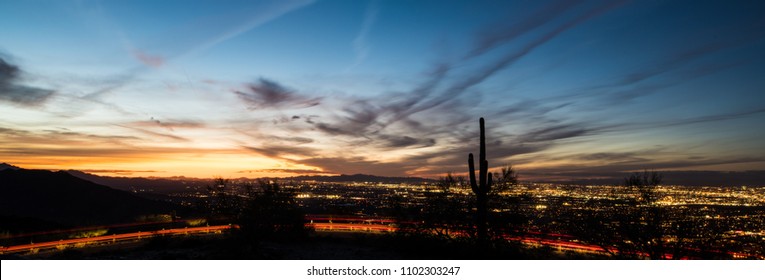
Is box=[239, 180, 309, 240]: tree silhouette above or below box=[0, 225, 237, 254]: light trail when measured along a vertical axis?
above

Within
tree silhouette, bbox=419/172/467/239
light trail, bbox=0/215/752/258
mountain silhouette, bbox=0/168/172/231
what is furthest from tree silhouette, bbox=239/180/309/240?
mountain silhouette, bbox=0/168/172/231

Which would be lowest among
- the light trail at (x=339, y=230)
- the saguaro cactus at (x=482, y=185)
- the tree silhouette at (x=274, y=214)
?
the light trail at (x=339, y=230)

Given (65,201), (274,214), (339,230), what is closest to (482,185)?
(274,214)

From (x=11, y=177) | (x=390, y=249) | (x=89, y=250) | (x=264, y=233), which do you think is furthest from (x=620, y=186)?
(x=11, y=177)

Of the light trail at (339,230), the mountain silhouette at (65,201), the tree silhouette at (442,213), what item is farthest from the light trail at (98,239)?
the mountain silhouette at (65,201)

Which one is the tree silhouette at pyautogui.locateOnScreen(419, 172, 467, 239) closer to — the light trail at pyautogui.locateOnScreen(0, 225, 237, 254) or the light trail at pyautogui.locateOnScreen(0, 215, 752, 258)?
the light trail at pyautogui.locateOnScreen(0, 215, 752, 258)

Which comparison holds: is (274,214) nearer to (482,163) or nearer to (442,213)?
(442,213)

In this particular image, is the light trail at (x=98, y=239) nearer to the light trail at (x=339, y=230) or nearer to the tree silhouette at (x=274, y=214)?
the light trail at (x=339, y=230)
